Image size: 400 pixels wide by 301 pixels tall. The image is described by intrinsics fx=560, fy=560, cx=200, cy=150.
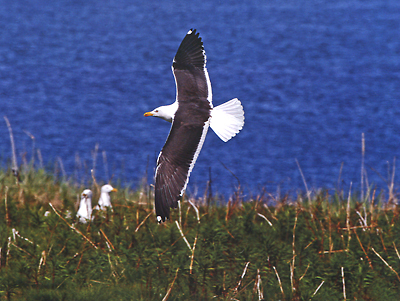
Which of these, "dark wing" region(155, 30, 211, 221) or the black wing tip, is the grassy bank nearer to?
"dark wing" region(155, 30, 211, 221)

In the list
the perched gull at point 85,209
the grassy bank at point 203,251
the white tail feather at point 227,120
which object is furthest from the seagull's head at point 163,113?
the perched gull at point 85,209

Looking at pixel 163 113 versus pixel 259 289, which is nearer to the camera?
pixel 163 113

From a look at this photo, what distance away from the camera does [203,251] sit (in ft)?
17.4

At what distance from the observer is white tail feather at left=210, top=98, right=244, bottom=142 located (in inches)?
162

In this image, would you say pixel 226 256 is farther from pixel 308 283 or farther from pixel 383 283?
pixel 383 283

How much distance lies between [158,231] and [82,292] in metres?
1.55

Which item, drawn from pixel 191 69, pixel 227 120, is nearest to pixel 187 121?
pixel 227 120

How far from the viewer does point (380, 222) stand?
629 cm

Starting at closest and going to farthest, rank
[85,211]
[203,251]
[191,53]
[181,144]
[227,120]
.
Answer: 1. [181,144]
2. [227,120]
3. [191,53]
4. [203,251]
5. [85,211]

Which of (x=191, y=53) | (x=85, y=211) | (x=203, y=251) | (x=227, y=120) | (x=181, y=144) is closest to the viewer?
(x=181, y=144)

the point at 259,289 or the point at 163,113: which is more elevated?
the point at 163,113

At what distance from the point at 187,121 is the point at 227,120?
57 centimetres

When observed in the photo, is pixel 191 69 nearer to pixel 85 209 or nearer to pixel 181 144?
pixel 181 144

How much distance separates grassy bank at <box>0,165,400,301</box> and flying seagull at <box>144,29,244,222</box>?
1.13m
